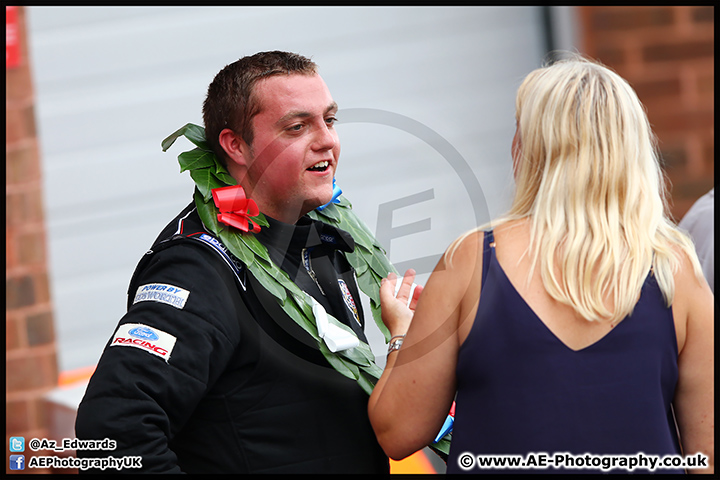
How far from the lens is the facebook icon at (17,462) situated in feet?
11.6

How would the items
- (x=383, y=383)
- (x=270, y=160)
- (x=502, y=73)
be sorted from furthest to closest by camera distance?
(x=502, y=73)
(x=270, y=160)
(x=383, y=383)

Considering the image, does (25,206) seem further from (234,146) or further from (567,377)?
(567,377)

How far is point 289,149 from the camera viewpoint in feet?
7.71

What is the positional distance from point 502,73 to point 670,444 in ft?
11.9

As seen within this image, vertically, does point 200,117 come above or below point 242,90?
below

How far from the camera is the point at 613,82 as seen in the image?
1764mm

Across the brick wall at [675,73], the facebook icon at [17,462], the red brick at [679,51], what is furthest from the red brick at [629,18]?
the facebook icon at [17,462]

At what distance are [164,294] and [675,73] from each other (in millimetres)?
3645

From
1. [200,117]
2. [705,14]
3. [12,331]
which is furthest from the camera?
[705,14]

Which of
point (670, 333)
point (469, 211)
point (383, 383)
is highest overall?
point (670, 333)

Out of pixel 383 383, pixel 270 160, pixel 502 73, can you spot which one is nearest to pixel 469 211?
pixel 502 73

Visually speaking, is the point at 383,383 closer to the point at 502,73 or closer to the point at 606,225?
the point at 606,225

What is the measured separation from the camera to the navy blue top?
168 centimetres
